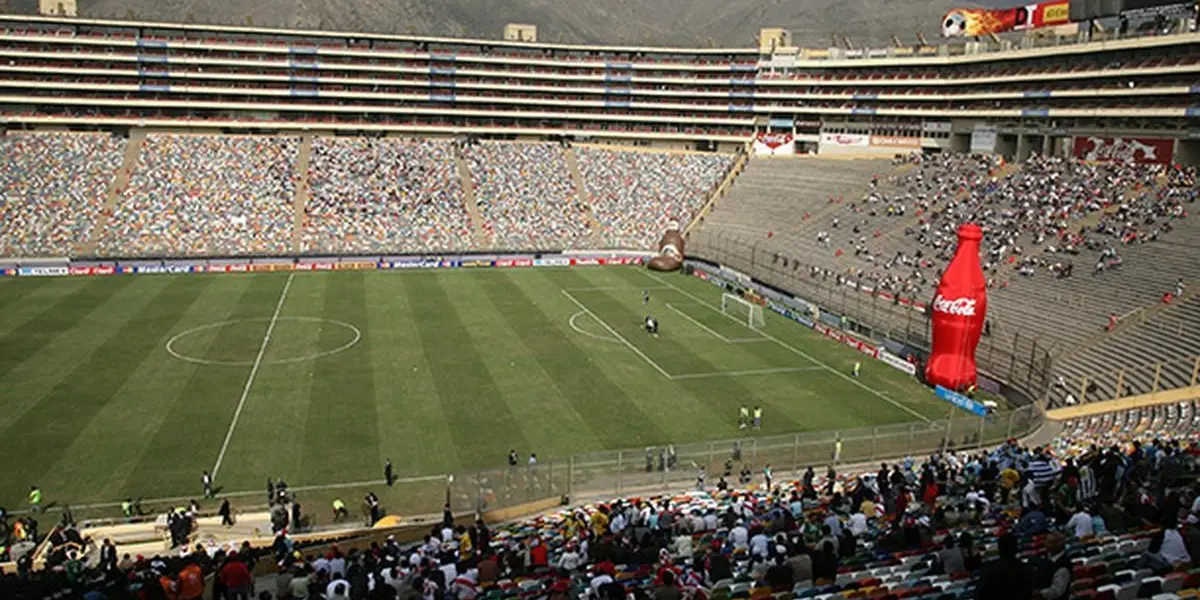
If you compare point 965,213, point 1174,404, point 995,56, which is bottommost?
point 1174,404

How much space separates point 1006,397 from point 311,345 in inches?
1231

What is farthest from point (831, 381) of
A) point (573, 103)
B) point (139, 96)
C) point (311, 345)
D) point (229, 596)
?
point (139, 96)

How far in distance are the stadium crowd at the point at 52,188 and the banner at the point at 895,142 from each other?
66156 mm

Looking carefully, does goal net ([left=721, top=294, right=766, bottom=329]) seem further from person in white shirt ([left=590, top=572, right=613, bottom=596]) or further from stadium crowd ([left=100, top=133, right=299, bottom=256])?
person in white shirt ([left=590, top=572, right=613, bottom=596])

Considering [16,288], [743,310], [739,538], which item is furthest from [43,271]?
[739,538]

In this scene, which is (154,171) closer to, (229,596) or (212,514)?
(212,514)

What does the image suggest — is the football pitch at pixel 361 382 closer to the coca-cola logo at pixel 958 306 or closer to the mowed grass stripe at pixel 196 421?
the mowed grass stripe at pixel 196 421

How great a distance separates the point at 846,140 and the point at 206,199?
57.0 meters

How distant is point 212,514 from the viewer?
2473 cm

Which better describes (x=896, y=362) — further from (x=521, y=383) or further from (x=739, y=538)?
(x=739, y=538)

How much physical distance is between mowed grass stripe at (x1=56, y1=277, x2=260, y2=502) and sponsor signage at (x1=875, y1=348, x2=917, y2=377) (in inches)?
1233

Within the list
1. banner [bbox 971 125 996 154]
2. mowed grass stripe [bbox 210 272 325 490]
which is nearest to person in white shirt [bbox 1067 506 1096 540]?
mowed grass stripe [bbox 210 272 325 490]

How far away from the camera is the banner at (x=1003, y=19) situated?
70.4m

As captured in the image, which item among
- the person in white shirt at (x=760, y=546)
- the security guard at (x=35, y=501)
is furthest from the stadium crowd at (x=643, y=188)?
the person in white shirt at (x=760, y=546)
